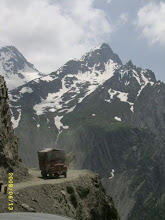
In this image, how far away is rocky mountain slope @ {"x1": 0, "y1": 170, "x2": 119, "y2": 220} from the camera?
33.1 m

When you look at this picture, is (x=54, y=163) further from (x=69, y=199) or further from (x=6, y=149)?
(x=69, y=199)

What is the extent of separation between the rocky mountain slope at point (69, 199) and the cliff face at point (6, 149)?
735 cm

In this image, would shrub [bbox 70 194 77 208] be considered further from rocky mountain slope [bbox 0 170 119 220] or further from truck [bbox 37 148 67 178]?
truck [bbox 37 148 67 178]

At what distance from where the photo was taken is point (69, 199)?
38.4 meters

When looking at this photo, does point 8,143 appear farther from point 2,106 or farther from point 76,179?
point 76,179

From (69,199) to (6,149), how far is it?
559 inches

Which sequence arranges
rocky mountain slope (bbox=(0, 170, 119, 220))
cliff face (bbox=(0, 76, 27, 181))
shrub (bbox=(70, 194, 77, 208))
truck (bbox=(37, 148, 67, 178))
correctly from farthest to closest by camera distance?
1. truck (bbox=(37, 148, 67, 178))
2. cliff face (bbox=(0, 76, 27, 181))
3. shrub (bbox=(70, 194, 77, 208))
4. rocky mountain slope (bbox=(0, 170, 119, 220))

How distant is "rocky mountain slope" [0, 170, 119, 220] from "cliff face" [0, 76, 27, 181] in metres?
7.35

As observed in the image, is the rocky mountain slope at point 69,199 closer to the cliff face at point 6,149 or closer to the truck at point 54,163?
the truck at point 54,163

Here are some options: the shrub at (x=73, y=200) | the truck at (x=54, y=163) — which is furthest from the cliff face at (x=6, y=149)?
the shrub at (x=73, y=200)

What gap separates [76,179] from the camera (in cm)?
4297

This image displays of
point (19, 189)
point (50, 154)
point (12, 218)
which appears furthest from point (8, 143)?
→ point (12, 218)

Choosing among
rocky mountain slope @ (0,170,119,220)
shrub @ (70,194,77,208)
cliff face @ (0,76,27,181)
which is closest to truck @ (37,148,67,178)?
cliff face @ (0,76,27,181)

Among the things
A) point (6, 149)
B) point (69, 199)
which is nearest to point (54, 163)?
point (6, 149)
